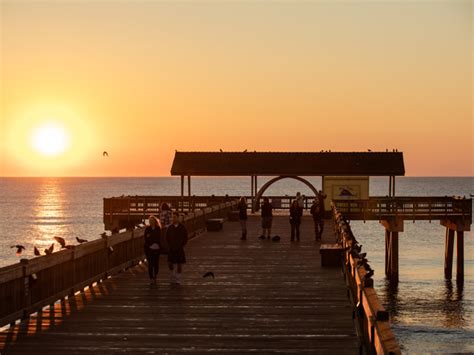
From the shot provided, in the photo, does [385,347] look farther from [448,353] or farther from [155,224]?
[448,353]

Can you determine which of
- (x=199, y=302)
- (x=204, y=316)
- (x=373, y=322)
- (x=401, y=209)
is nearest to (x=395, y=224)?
(x=401, y=209)

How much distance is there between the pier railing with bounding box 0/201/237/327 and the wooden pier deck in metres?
0.23

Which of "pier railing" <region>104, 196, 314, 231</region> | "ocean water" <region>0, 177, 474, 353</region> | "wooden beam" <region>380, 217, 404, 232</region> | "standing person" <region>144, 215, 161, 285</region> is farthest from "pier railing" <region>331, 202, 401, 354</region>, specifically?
"pier railing" <region>104, 196, 314, 231</region>

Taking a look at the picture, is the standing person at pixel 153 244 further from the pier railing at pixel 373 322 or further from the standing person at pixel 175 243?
the pier railing at pixel 373 322

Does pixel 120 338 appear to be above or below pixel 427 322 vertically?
above

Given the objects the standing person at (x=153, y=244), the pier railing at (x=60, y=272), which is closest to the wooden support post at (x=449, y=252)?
the pier railing at (x=60, y=272)

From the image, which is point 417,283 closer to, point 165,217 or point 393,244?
point 393,244

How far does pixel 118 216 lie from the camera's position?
53.2 meters

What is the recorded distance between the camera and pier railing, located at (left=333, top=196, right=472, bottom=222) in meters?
50.7

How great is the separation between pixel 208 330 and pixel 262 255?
12364mm

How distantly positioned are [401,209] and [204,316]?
3763 cm

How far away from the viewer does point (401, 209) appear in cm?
5147

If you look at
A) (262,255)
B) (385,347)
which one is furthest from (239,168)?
(385,347)

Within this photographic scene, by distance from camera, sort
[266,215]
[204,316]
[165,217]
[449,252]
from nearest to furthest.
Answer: [204,316], [165,217], [266,215], [449,252]
